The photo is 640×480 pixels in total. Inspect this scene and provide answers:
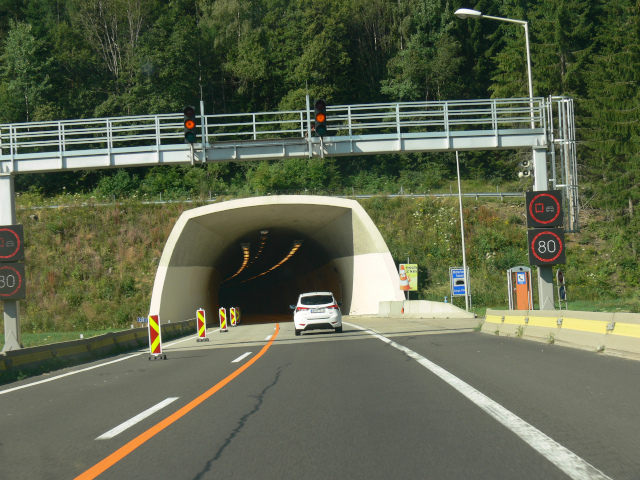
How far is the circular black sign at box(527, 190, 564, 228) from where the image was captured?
17.9 meters

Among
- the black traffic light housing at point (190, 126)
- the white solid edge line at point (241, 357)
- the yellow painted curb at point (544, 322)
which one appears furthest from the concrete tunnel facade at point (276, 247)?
the yellow painted curb at point (544, 322)

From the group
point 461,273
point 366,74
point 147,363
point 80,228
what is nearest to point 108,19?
point 366,74

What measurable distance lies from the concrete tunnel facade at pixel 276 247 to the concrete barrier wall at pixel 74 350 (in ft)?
34.3

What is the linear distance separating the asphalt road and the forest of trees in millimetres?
50923

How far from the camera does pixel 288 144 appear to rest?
21.4 meters

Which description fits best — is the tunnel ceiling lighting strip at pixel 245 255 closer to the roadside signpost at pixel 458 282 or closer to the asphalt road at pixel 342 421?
the roadside signpost at pixel 458 282

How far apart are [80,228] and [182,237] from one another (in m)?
12.1

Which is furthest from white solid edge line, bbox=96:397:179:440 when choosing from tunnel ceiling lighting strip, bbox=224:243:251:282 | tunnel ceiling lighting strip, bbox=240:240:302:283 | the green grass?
tunnel ceiling lighting strip, bbox=240:240:302:283

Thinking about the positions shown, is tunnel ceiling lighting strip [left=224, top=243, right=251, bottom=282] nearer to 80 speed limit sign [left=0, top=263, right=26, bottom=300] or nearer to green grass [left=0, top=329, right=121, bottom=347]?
green grass [left=0, top=329, right=121, bottom=347]

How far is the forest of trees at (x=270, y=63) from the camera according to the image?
65.1 m

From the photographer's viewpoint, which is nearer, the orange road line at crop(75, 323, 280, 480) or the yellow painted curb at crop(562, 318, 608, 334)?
the orange road line at crop(75, 323, 280, 480)

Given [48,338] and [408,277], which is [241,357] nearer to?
[48,338]

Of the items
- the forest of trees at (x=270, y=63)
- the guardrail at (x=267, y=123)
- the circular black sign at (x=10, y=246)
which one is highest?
the forest of trees at (x=270, y=63)

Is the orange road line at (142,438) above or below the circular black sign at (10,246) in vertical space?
below
